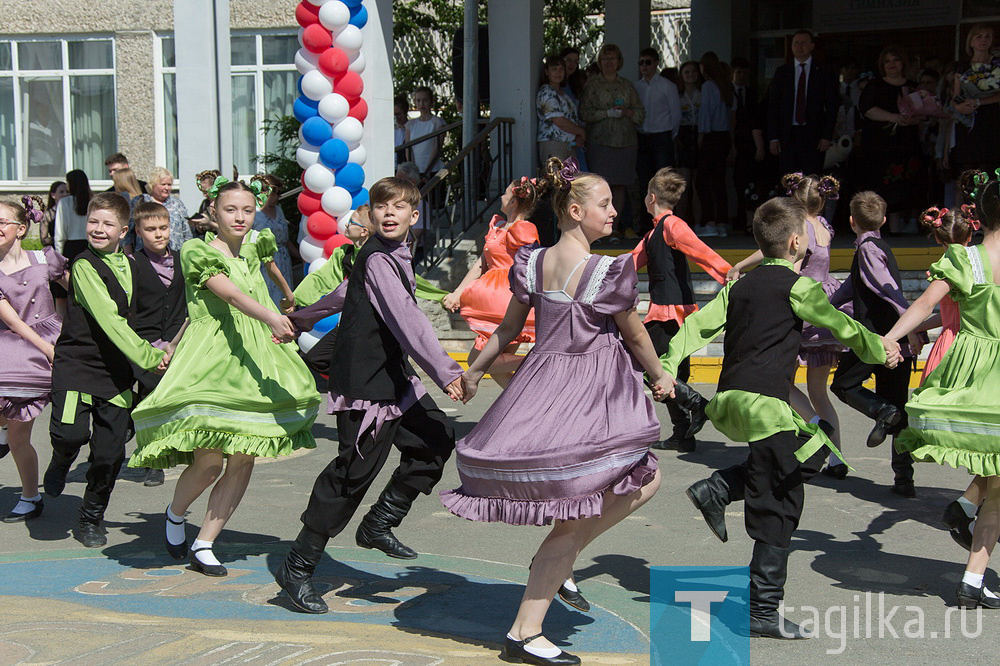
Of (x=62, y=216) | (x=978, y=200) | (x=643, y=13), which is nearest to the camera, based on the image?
(x=978, y=200)

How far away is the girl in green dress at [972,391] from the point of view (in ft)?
16.1

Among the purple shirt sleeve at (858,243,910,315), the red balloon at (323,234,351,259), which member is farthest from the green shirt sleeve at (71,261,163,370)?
the red balloon at (323,234,351,259)

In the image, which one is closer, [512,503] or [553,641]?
[512,503]

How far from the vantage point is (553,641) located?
15.0ft

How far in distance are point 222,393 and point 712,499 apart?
221 centimetres

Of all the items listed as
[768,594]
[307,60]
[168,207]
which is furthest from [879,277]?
[168,207]

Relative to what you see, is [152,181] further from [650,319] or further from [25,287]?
[650,319]

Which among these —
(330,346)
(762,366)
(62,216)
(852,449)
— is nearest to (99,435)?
(330,346)

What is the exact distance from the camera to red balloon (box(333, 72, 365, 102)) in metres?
10.8

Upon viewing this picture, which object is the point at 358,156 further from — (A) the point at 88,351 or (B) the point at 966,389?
(B) the point at 966,389

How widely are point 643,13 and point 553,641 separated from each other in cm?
1313

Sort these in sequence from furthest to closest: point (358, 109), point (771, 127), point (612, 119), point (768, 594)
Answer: point (612, 119)
point (771, 127)
point (358, 109)
point (768, 594)

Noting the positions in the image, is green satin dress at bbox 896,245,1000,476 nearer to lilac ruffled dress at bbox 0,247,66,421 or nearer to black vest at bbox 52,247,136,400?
black vest at bbox 52,247,136,400

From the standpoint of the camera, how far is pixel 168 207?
1018 cm
